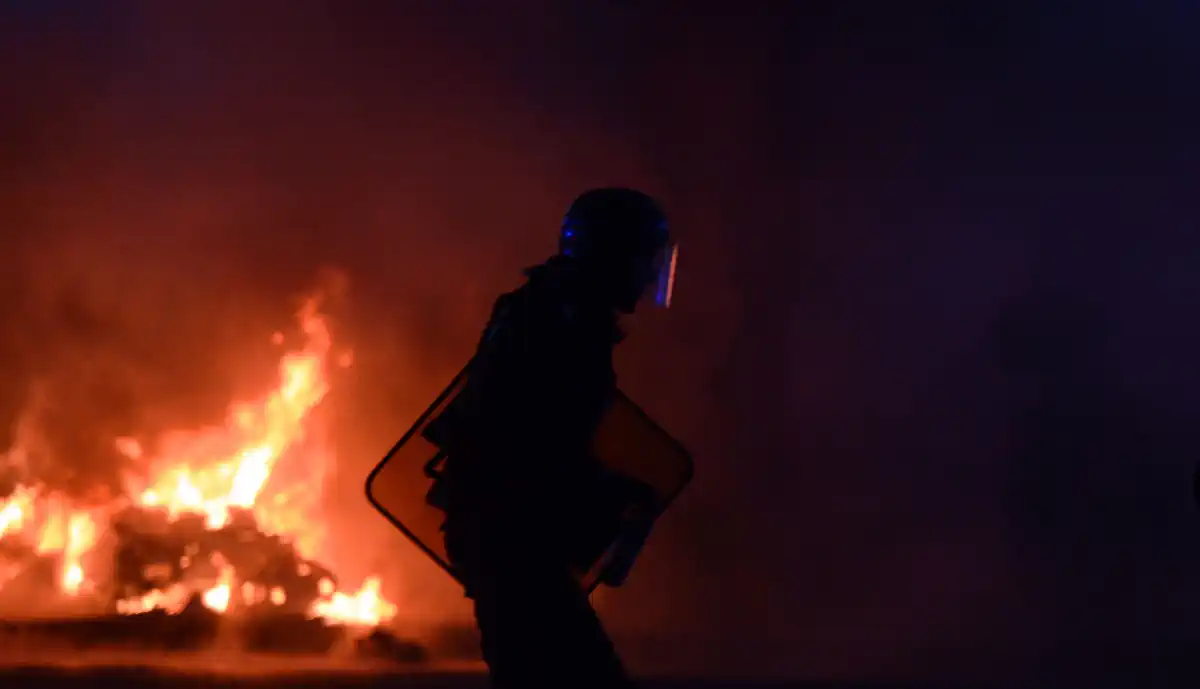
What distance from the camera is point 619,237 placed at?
63.7 inches

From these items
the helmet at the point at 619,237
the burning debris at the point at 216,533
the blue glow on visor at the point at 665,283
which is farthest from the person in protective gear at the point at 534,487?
the burning debris at the point at 216,533

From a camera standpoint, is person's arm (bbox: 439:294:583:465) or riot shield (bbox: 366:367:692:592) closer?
person's arm (bbox: 439:294:583:465)

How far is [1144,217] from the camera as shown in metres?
7.32

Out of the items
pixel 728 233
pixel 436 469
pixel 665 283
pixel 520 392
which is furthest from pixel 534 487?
pixel 728 233

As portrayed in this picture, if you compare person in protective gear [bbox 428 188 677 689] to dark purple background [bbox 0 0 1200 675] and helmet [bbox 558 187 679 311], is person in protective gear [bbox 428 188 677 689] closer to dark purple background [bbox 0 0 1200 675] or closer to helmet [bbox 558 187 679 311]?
helmet [bbox 558 187 679 311]

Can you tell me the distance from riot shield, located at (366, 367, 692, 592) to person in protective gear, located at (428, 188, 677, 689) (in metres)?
0.16

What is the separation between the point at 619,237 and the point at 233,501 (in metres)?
5.91

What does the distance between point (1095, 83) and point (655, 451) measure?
689 centimetres

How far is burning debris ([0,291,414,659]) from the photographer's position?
20.9ft

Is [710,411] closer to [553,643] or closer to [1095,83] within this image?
[1095,83]

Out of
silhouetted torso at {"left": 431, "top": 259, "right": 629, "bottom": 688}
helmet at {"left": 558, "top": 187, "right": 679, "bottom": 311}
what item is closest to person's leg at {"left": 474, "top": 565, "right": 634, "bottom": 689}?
silhouetted torso at {"left": 431, "top": 259, "right": 629, "bottom": 688}

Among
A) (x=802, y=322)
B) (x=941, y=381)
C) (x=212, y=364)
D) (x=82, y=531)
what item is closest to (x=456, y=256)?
(x=212, y=364)

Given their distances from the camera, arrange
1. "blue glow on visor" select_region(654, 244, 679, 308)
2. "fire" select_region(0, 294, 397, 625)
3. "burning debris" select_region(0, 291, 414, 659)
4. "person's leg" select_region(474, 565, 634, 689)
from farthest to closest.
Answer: "fire" select_region(0, 294, 397, 625) → "burning debris" select_region(0, 291, 414, 659) → "blue glow on visor" select_region(654, 244, 679, 308) → "person's leg" select_region(474, 565, 634, 689)

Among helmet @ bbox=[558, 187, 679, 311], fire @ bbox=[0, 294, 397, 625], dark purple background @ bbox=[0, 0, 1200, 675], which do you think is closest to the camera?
helmet @ bbox=[558, 187, 679, 311]
